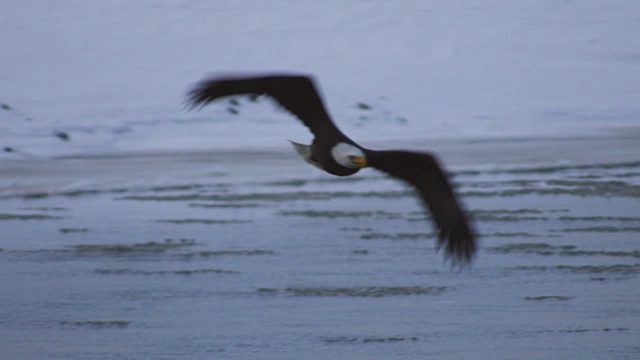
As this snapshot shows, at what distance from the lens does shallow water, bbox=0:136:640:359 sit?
341 inches

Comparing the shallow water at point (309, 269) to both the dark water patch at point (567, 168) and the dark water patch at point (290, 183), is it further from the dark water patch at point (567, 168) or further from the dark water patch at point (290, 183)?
the dark water patch at point (567, 168)

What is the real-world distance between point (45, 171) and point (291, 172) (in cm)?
240

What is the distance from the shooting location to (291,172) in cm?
1650

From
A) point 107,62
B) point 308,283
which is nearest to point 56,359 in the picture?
point 308,283

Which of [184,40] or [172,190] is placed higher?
[184,40]

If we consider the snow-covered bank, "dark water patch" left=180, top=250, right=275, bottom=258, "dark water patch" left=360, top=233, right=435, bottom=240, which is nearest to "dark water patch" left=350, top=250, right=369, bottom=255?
"dark water patch" left=180, top=250, right=275, bottom=258

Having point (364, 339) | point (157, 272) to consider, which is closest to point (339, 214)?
point (157, 272)

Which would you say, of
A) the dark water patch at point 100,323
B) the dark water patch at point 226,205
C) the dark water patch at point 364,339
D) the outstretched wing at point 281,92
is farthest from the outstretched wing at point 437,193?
the dark water patch at point 226,205

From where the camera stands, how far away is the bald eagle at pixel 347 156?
7793 millimetres

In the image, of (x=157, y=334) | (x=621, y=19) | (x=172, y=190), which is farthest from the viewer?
(x=621, y=19)

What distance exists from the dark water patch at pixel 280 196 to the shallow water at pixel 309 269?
1.1 inches

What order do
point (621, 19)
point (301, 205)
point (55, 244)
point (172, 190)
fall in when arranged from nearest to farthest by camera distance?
point (55, 244) < point (301, 205) < point (172, 190) < point (621, 19)

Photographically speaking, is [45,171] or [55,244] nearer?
[55,244]

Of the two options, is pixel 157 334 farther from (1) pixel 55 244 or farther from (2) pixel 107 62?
(2) pixel 107 62
